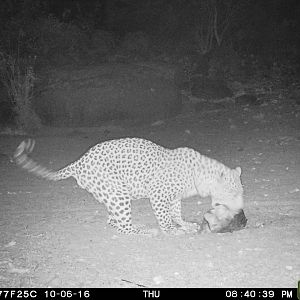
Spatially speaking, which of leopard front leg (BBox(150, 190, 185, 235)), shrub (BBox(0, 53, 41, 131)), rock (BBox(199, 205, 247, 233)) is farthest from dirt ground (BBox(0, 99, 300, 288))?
shrub (BBox(0, 53, 41, 131))

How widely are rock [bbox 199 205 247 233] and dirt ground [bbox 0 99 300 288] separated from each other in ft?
0.31

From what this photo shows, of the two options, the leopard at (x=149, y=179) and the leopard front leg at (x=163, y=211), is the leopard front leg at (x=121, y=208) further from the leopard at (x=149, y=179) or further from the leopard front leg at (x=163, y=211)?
the leopard front leg at (x=163, y=211)

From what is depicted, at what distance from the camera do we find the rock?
561 cm

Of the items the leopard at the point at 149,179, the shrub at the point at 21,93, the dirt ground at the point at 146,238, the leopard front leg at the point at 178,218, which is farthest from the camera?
the shrub at the point at 21,93

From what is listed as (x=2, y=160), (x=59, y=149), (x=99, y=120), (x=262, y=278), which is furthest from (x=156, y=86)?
(x=262, y=278)

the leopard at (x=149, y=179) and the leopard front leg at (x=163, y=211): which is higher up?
the leopard at (x=149, y=179)

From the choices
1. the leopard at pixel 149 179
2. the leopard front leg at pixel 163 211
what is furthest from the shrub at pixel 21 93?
the leopard front leg at pixel 163 211

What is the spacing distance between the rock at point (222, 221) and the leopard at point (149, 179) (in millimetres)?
79

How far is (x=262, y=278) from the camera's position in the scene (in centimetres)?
A: 437

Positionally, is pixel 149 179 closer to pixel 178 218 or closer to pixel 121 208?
pixel 121 208

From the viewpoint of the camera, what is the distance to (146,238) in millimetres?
5590

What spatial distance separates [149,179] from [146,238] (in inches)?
28.8

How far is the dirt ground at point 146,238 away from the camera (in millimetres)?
4496

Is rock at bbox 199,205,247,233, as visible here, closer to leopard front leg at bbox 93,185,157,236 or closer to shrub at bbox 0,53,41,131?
leopard front leg at bbox 93,185,157,236
